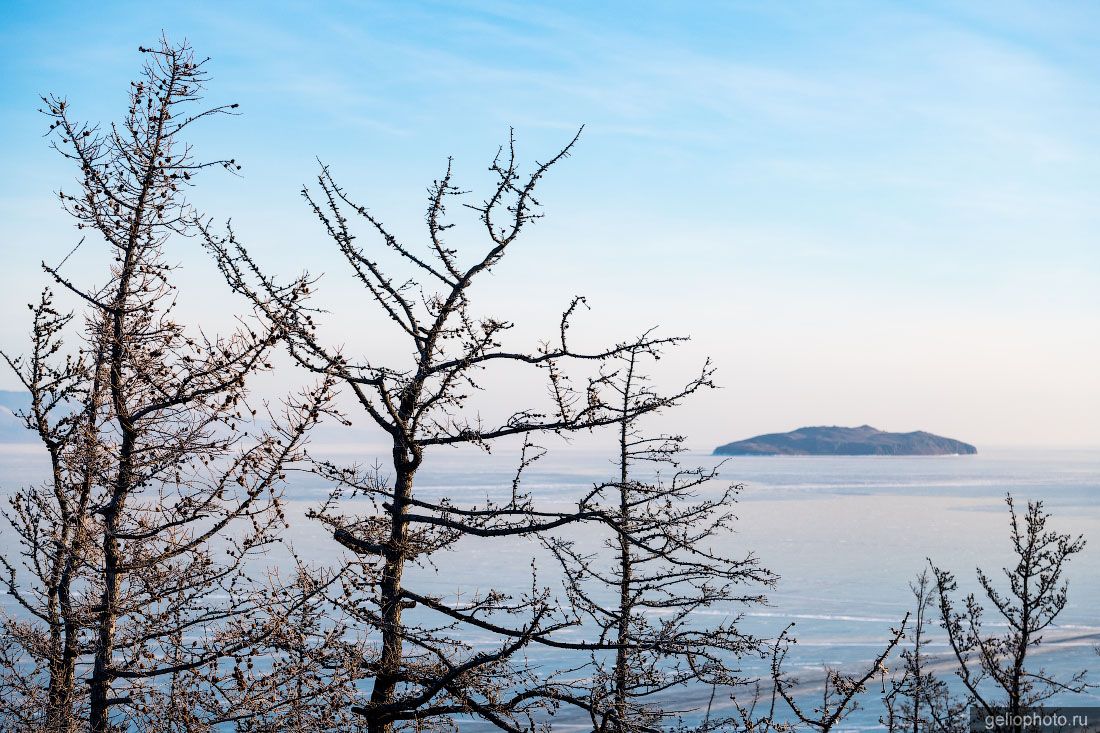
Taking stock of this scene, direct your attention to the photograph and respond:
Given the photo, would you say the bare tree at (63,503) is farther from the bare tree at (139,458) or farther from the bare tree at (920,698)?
the bare tree at (920,698)

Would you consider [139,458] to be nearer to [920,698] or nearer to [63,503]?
[63,503]

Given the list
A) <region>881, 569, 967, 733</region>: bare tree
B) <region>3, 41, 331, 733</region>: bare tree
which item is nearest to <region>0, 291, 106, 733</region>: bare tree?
<region>3, 41, 331, 733</region>: bare tree

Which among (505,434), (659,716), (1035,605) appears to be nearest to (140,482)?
(505,434)

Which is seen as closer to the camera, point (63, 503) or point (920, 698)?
point (63, 503)

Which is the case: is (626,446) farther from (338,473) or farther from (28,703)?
(28,703)

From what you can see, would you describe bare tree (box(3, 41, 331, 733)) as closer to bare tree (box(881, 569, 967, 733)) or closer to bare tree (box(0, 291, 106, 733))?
bare tree (box(0, 291, 106, 733))

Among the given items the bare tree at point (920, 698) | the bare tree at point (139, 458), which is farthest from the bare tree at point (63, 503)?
the bare tree at point (920, 698)

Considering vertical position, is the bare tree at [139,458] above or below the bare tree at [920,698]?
above

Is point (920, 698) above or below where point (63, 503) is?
below

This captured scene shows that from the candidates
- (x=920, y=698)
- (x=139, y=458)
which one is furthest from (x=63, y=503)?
(x=920, y=698)

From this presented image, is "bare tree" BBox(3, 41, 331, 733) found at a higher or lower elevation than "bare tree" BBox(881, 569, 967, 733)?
higher

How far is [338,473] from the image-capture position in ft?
32.6

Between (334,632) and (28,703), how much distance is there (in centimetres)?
368

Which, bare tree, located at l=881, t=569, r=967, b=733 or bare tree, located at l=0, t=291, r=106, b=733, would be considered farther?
bare tree, located at l=881, t=569, r=967, b=733
